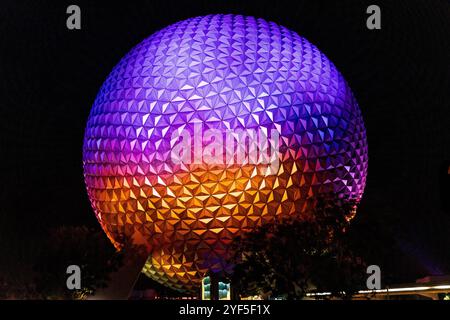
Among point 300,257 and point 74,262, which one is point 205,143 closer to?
point 300,257

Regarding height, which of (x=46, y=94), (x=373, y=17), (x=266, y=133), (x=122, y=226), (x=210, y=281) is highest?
(x=373, y=17)

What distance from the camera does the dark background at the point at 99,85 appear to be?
3166 centimetres

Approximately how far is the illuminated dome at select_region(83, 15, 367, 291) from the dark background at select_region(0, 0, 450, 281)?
406cm

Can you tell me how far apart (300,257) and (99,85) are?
15.7 metres

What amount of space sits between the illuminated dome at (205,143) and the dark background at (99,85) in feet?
13.3

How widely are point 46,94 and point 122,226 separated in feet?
28.3

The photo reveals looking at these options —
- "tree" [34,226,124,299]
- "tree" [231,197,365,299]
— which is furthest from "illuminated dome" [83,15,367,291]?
"tree" [34,226,124,299]

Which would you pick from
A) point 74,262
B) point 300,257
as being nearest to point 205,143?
point 300,257

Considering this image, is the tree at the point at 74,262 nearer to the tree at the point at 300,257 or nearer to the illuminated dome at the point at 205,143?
the illuminated dome at the point at 205,143

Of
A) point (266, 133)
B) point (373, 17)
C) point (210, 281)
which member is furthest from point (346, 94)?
point (210, 281)

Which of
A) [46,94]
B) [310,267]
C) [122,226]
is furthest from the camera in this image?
[46,94]

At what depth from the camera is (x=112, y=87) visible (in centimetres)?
3061

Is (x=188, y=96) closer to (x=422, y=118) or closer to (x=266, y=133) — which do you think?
(x=266, y=133)

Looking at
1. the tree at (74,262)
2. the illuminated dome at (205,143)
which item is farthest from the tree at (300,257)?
the tree at (74,262)
